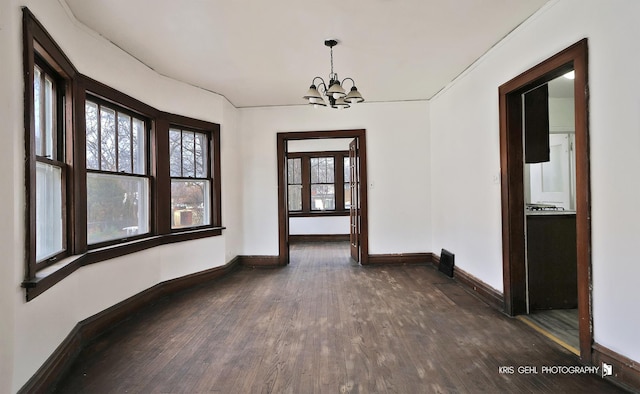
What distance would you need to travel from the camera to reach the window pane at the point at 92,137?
3.07 m

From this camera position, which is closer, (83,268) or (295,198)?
(83,268)

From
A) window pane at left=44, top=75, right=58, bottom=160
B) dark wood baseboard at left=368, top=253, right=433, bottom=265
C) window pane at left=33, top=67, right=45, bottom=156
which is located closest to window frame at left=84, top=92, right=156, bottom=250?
window pane at left=44, top=75, right=58, bottom=160

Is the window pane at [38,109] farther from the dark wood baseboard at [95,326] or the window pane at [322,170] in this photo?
the window pane at [322,170]

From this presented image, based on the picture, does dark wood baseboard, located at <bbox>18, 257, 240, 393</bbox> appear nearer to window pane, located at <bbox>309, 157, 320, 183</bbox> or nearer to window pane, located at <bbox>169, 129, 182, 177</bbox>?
window pane, located at <bbox>169, 129, 182, 177</bbox>

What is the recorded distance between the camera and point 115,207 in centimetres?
350

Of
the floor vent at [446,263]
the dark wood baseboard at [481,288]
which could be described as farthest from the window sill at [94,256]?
the dark wood baseboard at [481,288]

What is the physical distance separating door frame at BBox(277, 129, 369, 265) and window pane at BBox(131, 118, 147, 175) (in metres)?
2.24

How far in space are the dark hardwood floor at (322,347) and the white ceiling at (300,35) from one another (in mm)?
2783

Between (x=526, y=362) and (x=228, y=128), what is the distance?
188 inches

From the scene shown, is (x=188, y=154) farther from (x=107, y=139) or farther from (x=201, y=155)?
(x=107, y=139)

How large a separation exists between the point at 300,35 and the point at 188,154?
8.10 feet

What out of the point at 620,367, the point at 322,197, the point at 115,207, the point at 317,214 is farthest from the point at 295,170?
the point at 620,367

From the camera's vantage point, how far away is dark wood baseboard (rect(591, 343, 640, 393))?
2.01 meters

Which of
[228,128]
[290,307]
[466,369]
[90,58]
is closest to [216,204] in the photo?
[228,128]
